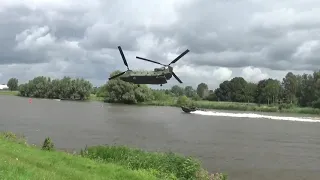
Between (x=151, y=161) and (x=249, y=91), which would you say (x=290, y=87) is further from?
(x=151, y=161)

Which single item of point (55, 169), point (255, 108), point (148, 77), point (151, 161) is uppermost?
point (148, 77)

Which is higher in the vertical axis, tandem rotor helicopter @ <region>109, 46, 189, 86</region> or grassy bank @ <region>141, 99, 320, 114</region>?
tandem rotor helicopter @ <region>109, 46, 189, 86</region>

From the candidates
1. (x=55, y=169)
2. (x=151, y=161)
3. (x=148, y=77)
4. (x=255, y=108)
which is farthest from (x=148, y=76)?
(x=255, y=108)

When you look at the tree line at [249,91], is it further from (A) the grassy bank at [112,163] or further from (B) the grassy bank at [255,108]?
(A) the grassy bank at [112,163]

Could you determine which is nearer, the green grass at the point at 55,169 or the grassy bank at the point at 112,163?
the green grass at the point at 55,169

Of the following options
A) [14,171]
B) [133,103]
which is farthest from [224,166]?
[133,103]

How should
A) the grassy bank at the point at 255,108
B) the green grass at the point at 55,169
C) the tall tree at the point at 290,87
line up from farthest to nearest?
the tall tree at the point at 290,87 < the grassy bank at the point at 255,108 < the green grass at the point at 55,169

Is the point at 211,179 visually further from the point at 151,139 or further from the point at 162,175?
the point at 151,139

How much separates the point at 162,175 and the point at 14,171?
10.4 meters

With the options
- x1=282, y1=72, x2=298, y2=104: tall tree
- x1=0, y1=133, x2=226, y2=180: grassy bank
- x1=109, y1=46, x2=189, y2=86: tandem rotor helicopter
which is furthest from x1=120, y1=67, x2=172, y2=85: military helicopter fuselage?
x1=282, y1=72, x2=298, y2=104: tall tree

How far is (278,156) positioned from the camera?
4441 centimetres

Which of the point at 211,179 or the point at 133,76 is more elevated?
the point at 133,76

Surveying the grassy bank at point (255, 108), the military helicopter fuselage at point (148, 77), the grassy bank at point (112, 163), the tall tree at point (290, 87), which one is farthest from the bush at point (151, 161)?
the tall tree at point (290, 87)

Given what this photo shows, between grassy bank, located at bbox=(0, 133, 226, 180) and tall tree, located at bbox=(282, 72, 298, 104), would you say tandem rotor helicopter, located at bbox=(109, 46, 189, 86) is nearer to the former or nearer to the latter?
grassy bank, located at bbox=(0, 133, 226, 180)
